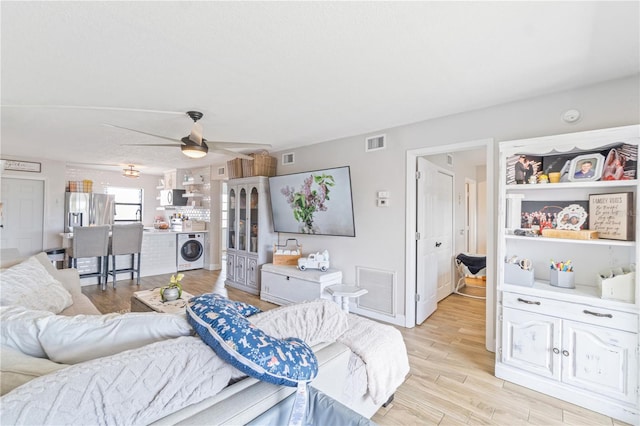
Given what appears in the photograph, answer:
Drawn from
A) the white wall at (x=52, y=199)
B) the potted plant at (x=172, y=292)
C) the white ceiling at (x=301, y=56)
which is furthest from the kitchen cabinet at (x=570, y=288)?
the white wall at (x=52, y=199)

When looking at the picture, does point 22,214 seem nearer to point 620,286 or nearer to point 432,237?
point 432,237

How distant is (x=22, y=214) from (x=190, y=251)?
315cm

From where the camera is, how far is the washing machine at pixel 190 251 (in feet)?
20.7

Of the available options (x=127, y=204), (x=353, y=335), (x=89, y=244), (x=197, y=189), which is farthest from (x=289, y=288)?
(x=127, y=204)

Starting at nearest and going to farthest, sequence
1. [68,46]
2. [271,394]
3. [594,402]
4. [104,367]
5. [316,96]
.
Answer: [104,367]
[271,394]
[68,46]
[594,402]
[316,96]

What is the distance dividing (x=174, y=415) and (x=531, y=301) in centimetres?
249

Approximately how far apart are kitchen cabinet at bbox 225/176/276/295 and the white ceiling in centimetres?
181

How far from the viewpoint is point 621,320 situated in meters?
1.90

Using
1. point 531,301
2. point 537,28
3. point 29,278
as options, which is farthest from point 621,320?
point 29,278

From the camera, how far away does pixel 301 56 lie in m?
1.93

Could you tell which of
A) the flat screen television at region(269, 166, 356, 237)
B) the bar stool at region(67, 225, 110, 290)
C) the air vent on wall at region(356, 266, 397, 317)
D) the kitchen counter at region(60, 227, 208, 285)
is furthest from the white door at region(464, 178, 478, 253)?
the bar stool at region(67, 225, 110, 290)

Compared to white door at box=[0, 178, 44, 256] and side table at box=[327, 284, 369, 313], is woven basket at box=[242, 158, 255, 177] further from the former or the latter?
white door at box=[0, 178, 44, 256]

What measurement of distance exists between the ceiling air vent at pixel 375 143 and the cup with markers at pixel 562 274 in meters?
2.11

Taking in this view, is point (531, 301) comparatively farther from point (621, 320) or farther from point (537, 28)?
point (537, 28)
